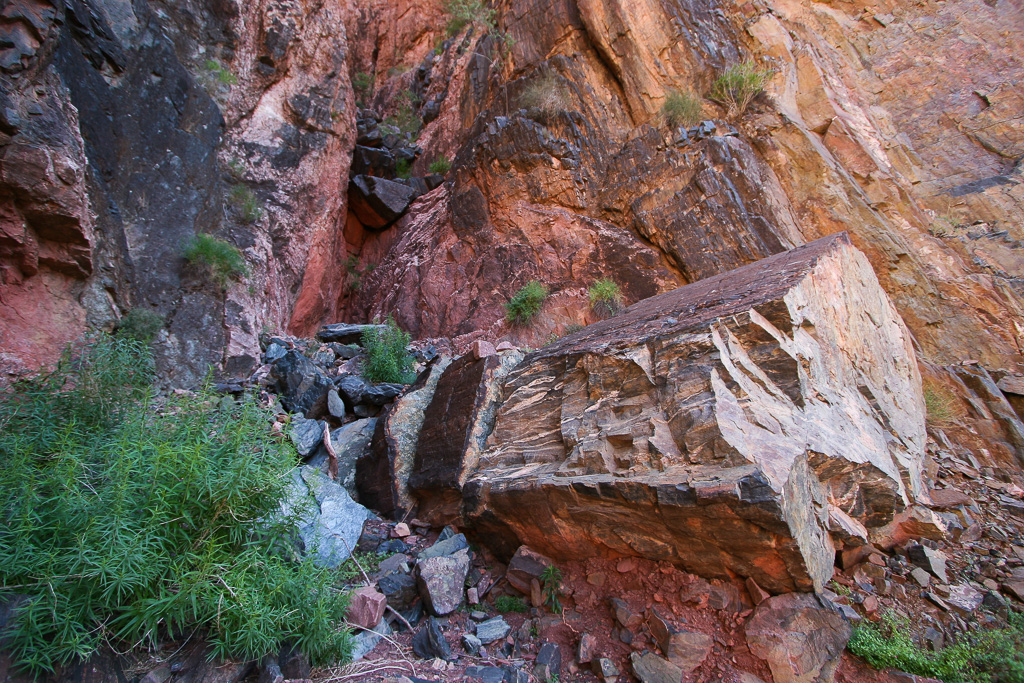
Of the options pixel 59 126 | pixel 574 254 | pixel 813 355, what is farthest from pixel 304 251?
pixel 813 355

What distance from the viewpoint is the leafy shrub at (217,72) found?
8.44 metres

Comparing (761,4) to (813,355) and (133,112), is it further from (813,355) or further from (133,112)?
(133,112)

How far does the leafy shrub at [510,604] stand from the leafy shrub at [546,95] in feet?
28.5

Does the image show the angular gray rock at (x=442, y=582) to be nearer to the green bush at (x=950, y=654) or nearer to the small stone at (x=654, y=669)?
the small stone at (x=654, y=669)

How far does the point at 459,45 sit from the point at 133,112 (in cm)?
953

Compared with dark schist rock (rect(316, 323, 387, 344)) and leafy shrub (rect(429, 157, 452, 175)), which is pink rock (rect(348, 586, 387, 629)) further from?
leafy shrub (rect(429, 157, 452, 175))

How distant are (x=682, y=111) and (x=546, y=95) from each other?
2657mm

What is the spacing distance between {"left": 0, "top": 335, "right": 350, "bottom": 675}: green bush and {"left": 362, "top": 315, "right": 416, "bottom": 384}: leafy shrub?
382 centimetres

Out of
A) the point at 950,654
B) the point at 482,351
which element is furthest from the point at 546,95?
the point at 950,654

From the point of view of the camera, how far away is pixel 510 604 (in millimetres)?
3924

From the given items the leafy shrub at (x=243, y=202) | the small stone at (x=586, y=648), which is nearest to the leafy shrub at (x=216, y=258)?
the leafy shrub at (x=243, y=202)

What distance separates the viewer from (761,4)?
953cm

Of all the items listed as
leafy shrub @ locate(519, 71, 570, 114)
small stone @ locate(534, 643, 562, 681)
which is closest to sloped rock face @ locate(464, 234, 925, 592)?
small stone @ locate(534, 643, 562, 681)

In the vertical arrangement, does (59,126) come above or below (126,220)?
above
